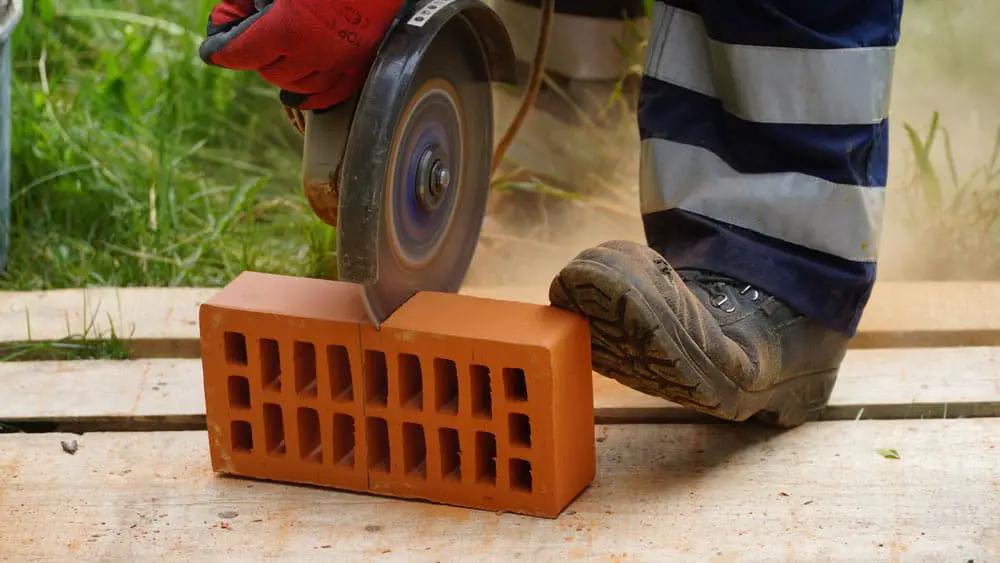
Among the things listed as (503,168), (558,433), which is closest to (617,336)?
(558,433)

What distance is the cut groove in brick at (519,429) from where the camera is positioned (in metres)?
1.53

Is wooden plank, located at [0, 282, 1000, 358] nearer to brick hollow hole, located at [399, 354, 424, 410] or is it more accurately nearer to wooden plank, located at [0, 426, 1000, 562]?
wooden plank, located at [0, 426, 1000, 562]

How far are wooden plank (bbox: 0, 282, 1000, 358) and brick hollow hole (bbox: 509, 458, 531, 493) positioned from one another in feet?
1.85

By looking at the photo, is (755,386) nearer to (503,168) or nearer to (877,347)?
(877,347)

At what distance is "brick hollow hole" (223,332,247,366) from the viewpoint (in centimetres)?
161

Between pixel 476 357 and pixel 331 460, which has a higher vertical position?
pixel 476 357

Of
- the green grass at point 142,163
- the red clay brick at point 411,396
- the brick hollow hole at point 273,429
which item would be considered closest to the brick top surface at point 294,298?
the red clay brick at point 411,396

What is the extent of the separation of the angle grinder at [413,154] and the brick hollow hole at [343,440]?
148 millimetres

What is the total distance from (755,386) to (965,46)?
4.39 feet

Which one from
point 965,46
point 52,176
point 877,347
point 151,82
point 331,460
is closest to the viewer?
point 331,460

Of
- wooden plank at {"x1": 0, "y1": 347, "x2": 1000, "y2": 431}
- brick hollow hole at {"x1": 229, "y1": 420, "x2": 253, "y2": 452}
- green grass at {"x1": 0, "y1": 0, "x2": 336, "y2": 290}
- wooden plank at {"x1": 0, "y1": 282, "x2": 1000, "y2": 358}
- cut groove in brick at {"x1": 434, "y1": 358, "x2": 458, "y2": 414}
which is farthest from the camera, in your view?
green grass at {"x1": 0, "y1": 0, "x2": 336, "y2": 290}

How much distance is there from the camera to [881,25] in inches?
64.1

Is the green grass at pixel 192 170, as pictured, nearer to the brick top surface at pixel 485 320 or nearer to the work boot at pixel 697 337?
the brick top surface at pixel 485 320

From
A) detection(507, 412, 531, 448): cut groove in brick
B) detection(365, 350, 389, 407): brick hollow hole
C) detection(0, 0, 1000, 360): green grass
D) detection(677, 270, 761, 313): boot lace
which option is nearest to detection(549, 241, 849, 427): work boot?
detection(677, 270, 761, 313): boot lace
